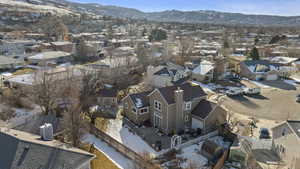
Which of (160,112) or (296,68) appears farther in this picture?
(296,68)

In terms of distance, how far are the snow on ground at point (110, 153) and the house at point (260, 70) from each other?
114 ft

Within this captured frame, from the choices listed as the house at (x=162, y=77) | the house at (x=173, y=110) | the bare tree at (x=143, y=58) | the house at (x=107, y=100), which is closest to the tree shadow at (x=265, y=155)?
the house at (x=173, y=110)

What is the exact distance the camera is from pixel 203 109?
2225cm

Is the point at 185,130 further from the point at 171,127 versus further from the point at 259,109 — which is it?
the point at 259,109

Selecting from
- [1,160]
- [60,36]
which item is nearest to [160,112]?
[1,160]

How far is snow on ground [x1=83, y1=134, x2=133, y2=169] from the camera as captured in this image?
17.0 meters

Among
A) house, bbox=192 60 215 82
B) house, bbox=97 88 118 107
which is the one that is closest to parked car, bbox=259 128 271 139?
house, bbox=97 88 118 107

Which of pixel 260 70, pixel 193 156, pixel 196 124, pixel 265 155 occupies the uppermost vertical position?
pixel 260 70

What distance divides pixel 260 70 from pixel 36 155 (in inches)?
1688

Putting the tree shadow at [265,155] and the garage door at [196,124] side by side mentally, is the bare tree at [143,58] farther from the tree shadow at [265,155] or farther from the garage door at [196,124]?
the tree shadow at [265,155]

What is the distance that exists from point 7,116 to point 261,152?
2474 centimetres

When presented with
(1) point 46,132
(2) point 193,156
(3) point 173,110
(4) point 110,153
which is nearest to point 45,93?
(4) point 110,153

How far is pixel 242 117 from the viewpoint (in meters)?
25.9

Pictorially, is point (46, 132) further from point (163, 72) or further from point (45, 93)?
point (163, 72)
